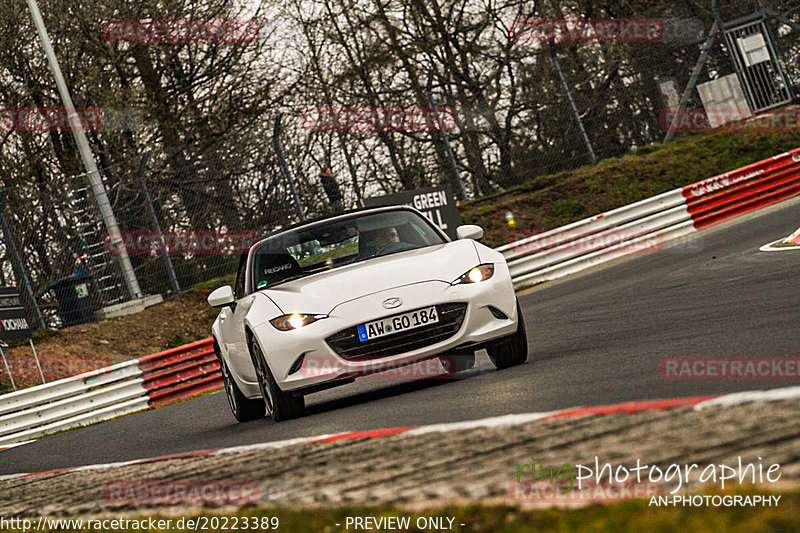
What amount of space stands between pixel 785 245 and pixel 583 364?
21.8 ft

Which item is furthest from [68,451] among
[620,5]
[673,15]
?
[620,5]

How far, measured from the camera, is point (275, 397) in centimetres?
837

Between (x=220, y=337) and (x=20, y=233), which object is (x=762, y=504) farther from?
(x=20, y=233)

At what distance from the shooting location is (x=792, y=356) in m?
6.08

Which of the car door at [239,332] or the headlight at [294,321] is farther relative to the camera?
the car door at [239,332]

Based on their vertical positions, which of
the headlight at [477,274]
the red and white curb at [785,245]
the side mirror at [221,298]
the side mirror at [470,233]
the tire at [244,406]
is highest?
the side mirror at [221,298]

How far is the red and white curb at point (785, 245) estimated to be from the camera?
1326 centimetres

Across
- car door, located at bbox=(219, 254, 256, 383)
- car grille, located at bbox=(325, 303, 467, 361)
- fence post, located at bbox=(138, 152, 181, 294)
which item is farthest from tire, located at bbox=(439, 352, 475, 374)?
fence post, located at bbox=(138, 152, 181, 294)

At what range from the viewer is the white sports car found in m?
7.98

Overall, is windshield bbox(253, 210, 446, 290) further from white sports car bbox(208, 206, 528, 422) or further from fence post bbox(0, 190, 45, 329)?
fence post bbox(0, 190, 45, 329)

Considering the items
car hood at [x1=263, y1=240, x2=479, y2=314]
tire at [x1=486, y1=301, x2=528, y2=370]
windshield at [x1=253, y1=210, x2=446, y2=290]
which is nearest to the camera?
car hood at [x1=263, y1=240, x2=479, y2=314]

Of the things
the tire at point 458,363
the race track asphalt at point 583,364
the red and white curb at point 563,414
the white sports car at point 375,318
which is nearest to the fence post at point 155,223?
the race track asphalt at point 583,364

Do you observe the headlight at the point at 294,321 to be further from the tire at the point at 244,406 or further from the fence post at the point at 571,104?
the fence post at the point at 571,104

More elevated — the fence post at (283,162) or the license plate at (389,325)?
the fence post at (283,162)
